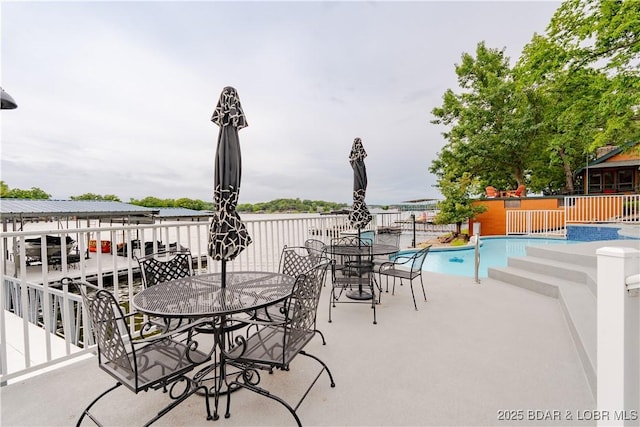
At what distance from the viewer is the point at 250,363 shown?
1.86m

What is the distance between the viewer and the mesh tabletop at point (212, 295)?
1.86 meters

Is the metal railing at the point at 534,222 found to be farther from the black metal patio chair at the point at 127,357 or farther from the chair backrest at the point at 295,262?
the black metal patio chair at the point at 127,357

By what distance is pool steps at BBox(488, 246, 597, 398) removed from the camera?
258 centimetres

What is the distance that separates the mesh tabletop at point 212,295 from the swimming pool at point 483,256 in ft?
17.9

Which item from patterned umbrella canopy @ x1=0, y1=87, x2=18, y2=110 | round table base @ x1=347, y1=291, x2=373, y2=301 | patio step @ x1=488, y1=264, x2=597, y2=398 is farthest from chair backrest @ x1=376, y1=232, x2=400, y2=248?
patterned umbrella canopy @ x1=0, y1=87, x2=18, y2=110

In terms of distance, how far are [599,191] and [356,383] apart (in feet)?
72.0

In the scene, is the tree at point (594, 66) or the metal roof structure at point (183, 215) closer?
the tree at point (594, 66)

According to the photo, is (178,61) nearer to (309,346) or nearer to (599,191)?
(309,346)

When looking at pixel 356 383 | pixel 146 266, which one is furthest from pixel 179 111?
pixel 356 383

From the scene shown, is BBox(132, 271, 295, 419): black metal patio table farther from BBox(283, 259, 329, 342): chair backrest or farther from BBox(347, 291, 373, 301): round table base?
BBox(347, 291, 373, 301): round table base

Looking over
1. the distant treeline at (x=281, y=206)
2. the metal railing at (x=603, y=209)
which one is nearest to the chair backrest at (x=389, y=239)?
the distant treeline at (x=281, y=206)

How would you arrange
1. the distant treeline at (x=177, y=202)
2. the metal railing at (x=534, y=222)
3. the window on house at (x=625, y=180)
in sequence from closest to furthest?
the distant treeline at (x=177, y=202), the metal railing at (x=534, y=222), the window on house at (x=625, y=180)

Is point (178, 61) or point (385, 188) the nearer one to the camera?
point (178, 61)

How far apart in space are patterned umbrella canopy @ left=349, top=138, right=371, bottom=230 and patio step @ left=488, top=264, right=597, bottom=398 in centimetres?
283
